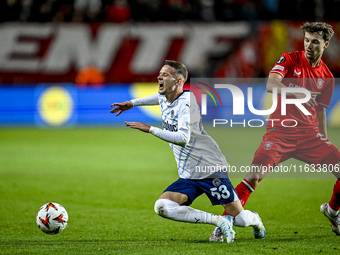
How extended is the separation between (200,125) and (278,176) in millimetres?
5898

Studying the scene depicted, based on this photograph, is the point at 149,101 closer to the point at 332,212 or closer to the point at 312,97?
the point at 312,97

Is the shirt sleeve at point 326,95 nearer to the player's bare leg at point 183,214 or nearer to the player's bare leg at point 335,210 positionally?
the player's bare leg at point 335,210

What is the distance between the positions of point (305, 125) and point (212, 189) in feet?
4.77

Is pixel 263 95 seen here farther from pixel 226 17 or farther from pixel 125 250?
pixel 125 250

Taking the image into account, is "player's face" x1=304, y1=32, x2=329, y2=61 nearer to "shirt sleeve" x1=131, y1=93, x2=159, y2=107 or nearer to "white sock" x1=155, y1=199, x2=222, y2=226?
"shirt sleeve" x1=131, y1=93, x2=159, y2=107

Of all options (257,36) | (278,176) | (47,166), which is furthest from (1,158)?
(257,36)

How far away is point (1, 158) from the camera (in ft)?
41.0

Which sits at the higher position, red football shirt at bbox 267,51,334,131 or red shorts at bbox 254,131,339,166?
red football shirt at bbox 267,51,334,131

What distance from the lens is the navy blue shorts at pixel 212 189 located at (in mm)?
5668

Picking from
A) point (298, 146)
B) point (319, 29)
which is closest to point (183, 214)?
point (298, 146)

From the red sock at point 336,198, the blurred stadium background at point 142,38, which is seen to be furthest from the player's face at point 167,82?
the blurred stadium background at point 142,38

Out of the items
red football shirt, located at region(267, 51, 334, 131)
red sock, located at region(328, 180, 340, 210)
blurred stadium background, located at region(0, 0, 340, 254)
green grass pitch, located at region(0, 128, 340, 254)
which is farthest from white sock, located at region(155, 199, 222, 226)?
blurred stadium background, located at region(0, 0, 340, 254)

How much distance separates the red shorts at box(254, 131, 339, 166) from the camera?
624cm

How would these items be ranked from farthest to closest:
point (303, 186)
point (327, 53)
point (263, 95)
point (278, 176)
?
point (327, 53) → point (263, 95) → point (278, 176) → point (303, 186)
